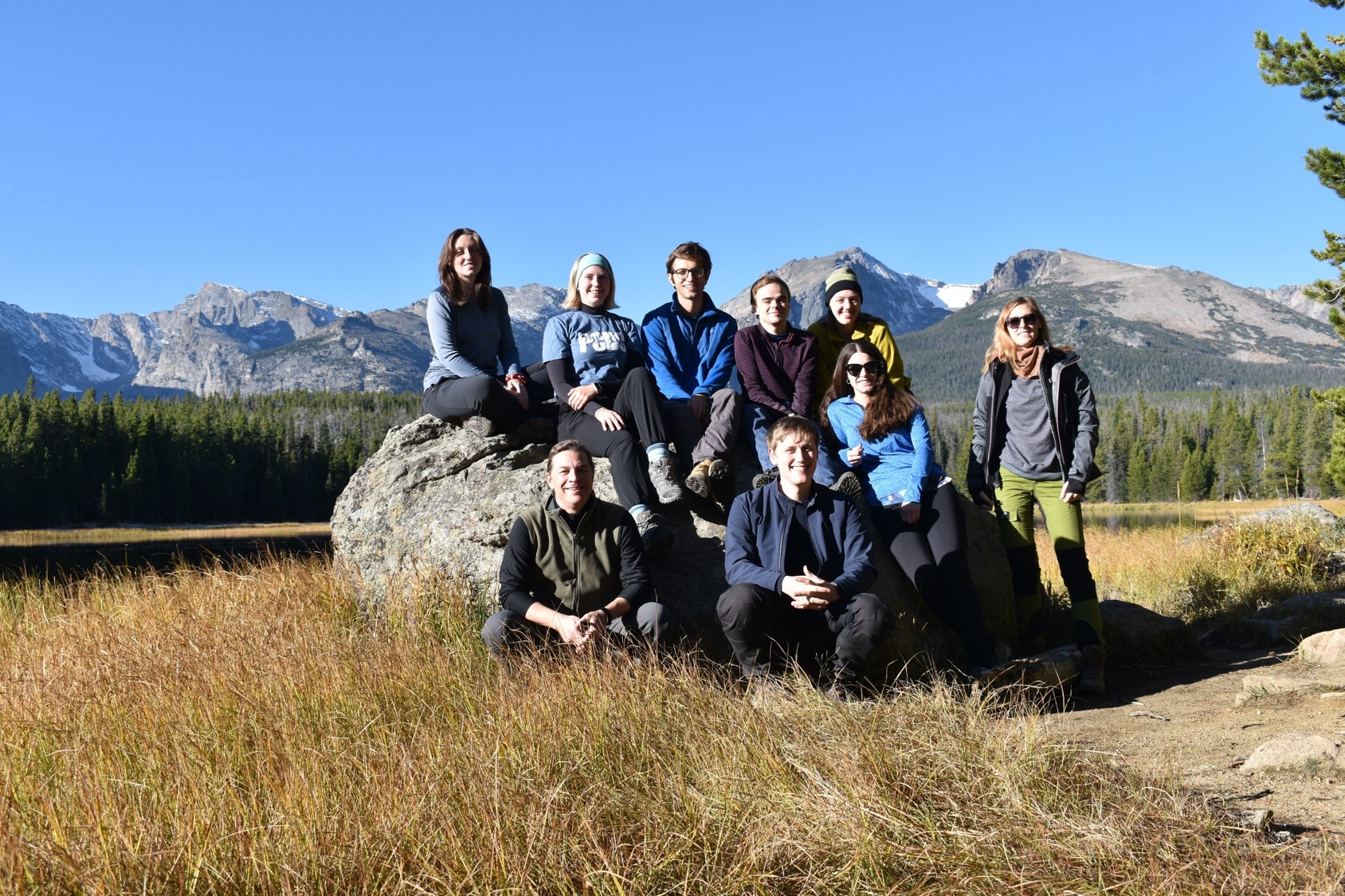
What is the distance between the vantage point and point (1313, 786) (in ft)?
11.9

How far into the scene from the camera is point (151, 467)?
63688 mm

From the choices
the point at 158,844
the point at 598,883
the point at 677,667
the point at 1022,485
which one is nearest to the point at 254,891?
the point at 158,844

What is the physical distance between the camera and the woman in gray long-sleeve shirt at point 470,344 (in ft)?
20.9

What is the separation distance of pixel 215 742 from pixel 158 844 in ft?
3.04

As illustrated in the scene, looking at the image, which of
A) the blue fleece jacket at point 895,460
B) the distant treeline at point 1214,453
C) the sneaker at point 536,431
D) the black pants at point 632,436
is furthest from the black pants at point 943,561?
the distant treeline at point 1214,453

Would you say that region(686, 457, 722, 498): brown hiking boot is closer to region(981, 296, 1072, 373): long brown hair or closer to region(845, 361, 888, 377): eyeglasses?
region(845, 361, 888, 377): eyeglasses

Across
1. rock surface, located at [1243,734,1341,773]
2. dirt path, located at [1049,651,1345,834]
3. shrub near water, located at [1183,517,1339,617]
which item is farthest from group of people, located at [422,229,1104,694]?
shrub near water, located at [1183,517,1339,617]

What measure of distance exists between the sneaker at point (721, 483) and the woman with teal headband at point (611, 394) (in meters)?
0.24

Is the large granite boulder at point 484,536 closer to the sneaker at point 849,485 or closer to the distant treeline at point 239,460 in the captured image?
the sneaker at point 849,485

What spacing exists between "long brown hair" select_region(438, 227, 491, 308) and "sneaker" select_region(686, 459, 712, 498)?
2.08m

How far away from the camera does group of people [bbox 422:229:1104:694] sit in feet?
15.5

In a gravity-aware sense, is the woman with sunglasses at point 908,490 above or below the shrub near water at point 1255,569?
above

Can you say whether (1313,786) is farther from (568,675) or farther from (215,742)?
(215,742)

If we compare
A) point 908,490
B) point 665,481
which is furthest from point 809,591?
point 665,481
